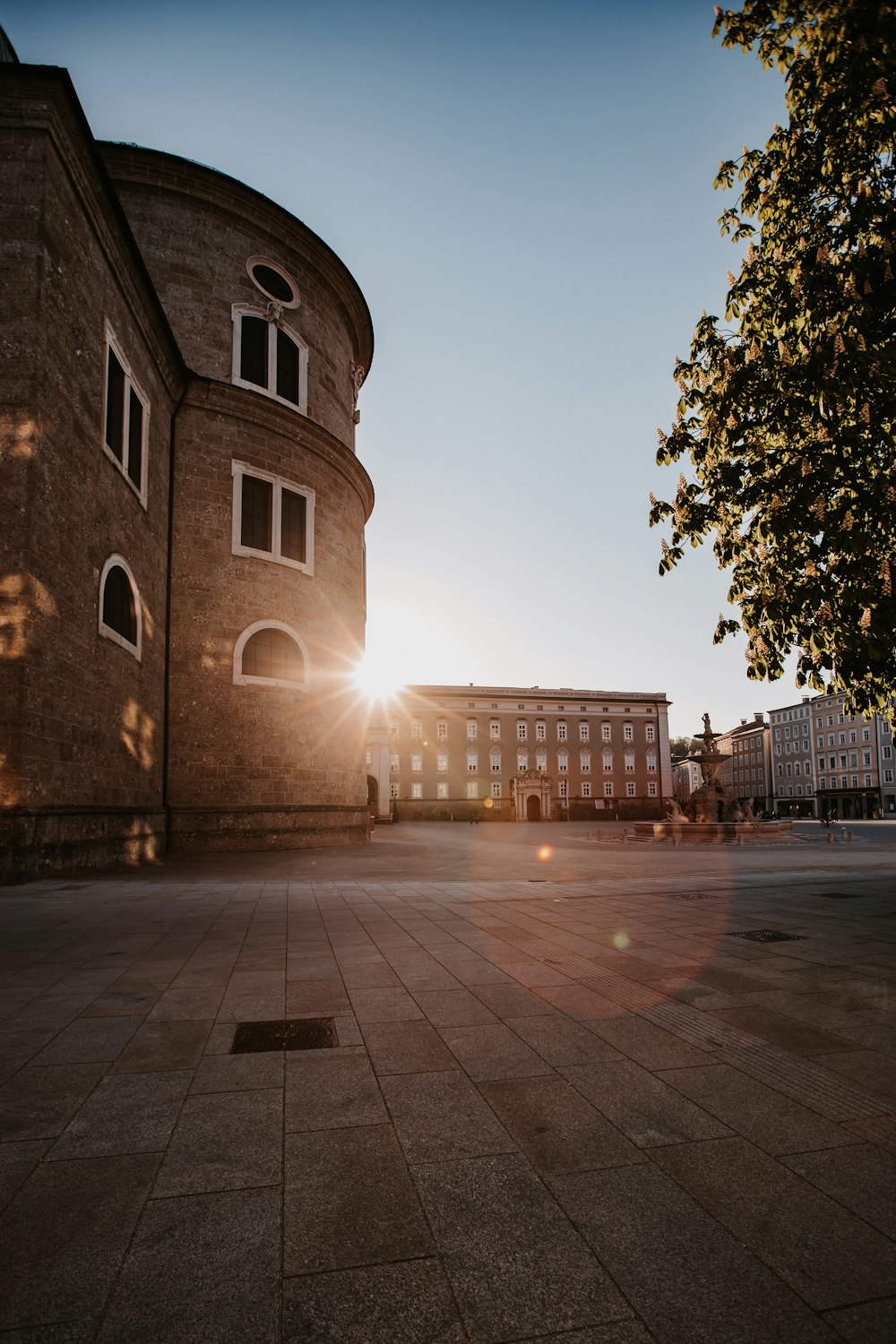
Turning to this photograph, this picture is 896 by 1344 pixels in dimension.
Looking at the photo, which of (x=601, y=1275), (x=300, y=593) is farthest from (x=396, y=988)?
(x=300, y=593)

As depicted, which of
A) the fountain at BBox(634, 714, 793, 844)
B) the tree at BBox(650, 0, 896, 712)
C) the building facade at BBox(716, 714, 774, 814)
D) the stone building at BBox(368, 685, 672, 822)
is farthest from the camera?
the building facade at BBox(716, 714, 774, 814)

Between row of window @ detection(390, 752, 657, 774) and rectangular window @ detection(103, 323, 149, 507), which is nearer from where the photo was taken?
rectangular window @ detection(103, 323, 149, 507)

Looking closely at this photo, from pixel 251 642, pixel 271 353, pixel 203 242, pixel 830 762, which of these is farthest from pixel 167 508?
pixel 830 762

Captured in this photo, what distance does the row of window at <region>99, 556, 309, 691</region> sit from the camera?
15.2 metres

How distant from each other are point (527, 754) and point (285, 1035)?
258 ft

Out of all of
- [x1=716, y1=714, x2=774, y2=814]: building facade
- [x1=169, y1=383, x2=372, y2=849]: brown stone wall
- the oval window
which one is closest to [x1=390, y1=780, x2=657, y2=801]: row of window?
[x1=716, y1=714, x2=774, y2=814]: building facade

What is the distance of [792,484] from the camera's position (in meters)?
7.23

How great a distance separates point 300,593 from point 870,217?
55.6 ft

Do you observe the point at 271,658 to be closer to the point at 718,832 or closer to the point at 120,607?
the point at 120,607

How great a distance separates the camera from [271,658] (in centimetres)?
2083

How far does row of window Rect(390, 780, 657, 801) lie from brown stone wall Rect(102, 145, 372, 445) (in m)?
58.5

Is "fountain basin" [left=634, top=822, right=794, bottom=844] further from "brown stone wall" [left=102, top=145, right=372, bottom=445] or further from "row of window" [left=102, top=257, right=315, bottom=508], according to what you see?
"brown stone wall" [left=102, top=145, right=372, bottom=445]

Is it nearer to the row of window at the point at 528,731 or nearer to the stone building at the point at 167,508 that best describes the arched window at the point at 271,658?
the stone building at the point at 167,508

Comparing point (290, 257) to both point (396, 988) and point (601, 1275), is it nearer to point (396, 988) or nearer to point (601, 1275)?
point (396, 988)
